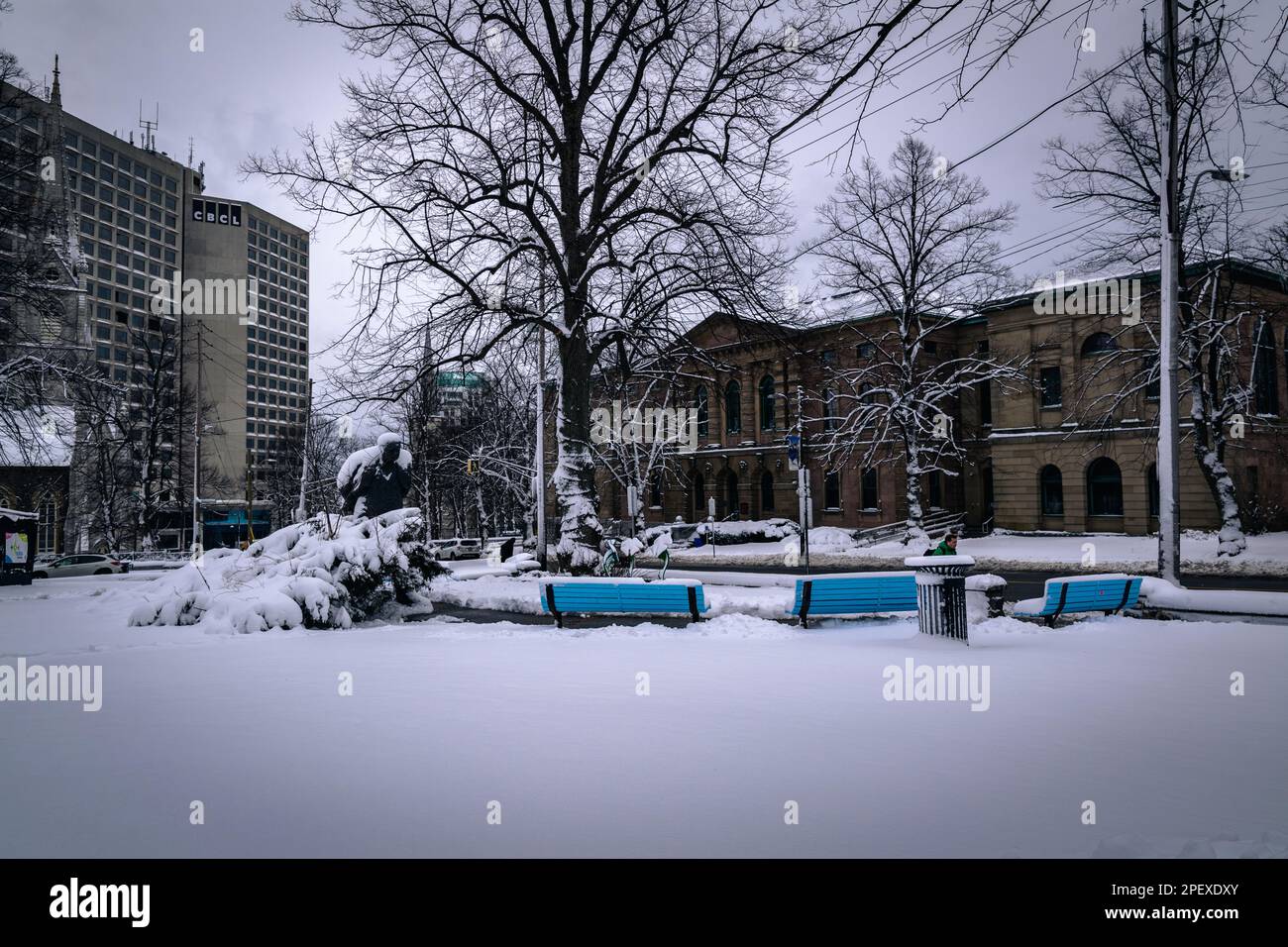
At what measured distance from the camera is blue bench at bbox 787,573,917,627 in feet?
37.1

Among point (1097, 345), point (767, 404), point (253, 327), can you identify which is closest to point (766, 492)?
point (767, 404)

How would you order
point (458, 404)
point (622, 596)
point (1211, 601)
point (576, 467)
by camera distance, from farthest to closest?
Answer: point (458, 404)
point (576, 467)
point (622, 596)
point (1211, 601)

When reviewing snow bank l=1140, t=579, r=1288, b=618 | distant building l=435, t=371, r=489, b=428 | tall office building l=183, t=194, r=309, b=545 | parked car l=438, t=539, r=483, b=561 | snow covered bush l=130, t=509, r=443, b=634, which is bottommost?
parked car l=438, t=539, r=483, b=561

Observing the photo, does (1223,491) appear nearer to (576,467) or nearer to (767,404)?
(576,467)

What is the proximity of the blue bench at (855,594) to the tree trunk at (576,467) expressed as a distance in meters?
6.49

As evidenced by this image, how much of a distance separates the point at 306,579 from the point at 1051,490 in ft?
121

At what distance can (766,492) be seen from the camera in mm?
50312

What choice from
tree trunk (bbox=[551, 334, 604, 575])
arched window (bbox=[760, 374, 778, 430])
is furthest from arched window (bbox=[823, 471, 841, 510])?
tree trunk (bbox=[551, 334, 604, 575])

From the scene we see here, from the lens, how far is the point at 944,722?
582 centimetres

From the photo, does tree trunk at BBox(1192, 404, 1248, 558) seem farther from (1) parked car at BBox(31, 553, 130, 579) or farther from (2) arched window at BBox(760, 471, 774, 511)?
(1) parked car at BBox(31, 553, 130, 579)

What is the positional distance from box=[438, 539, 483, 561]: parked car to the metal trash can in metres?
33.9

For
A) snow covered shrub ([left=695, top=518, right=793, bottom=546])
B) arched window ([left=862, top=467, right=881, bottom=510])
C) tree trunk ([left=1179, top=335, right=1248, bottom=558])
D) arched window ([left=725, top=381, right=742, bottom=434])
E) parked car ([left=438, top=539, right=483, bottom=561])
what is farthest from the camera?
arched window ([left=725, top=381, right=742, bottom=434])
